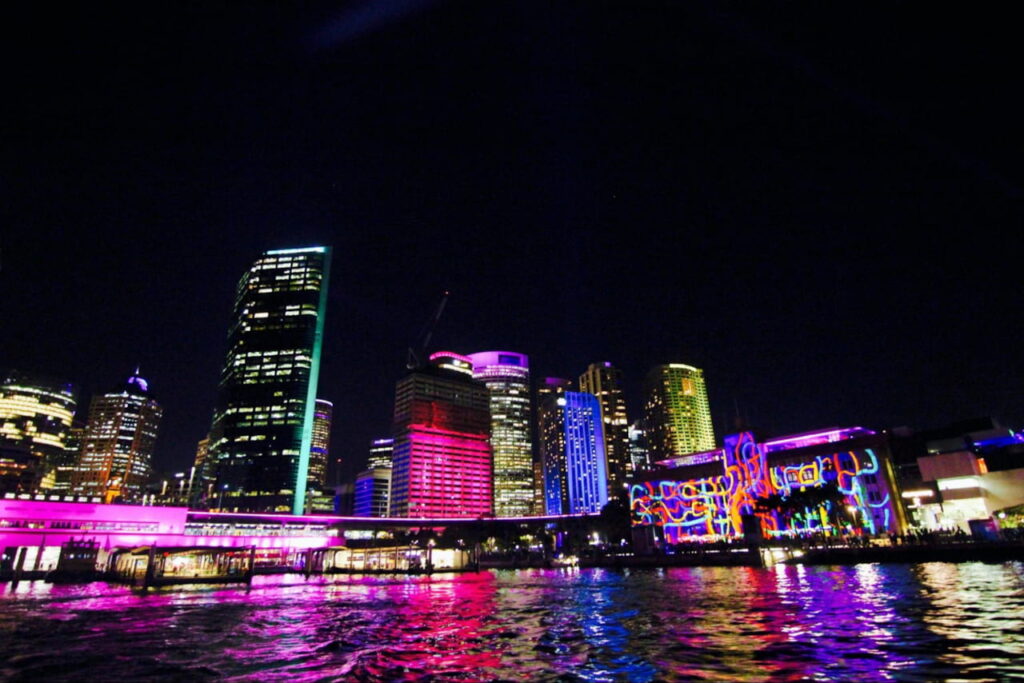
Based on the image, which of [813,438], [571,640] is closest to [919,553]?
[813,438]

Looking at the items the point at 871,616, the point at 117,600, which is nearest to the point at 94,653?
the point at 871,616

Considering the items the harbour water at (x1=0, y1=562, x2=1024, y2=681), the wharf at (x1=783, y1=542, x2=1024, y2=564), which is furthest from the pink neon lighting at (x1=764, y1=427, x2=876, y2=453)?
the harbour water at (x1=0, y1=562, x2=1024, y2=681)

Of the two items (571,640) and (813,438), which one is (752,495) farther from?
(571,640)

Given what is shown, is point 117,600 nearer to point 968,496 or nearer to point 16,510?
point 16,510

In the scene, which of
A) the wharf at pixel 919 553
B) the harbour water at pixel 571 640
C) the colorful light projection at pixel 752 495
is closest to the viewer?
the harbour water at pixel 571 640

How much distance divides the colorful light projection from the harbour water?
218ft

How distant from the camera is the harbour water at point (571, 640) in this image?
14.7 metres

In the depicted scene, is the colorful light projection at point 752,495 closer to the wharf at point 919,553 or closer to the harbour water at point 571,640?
the wharf at point 919,553

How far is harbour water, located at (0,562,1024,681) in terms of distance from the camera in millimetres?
14748

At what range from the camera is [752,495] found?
108 m

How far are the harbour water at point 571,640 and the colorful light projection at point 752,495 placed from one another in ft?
218

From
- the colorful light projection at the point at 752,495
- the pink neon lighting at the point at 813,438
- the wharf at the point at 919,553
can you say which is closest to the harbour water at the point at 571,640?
the wharf at the point at 919,553

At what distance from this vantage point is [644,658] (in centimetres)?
1652

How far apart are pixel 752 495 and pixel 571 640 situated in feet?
327
